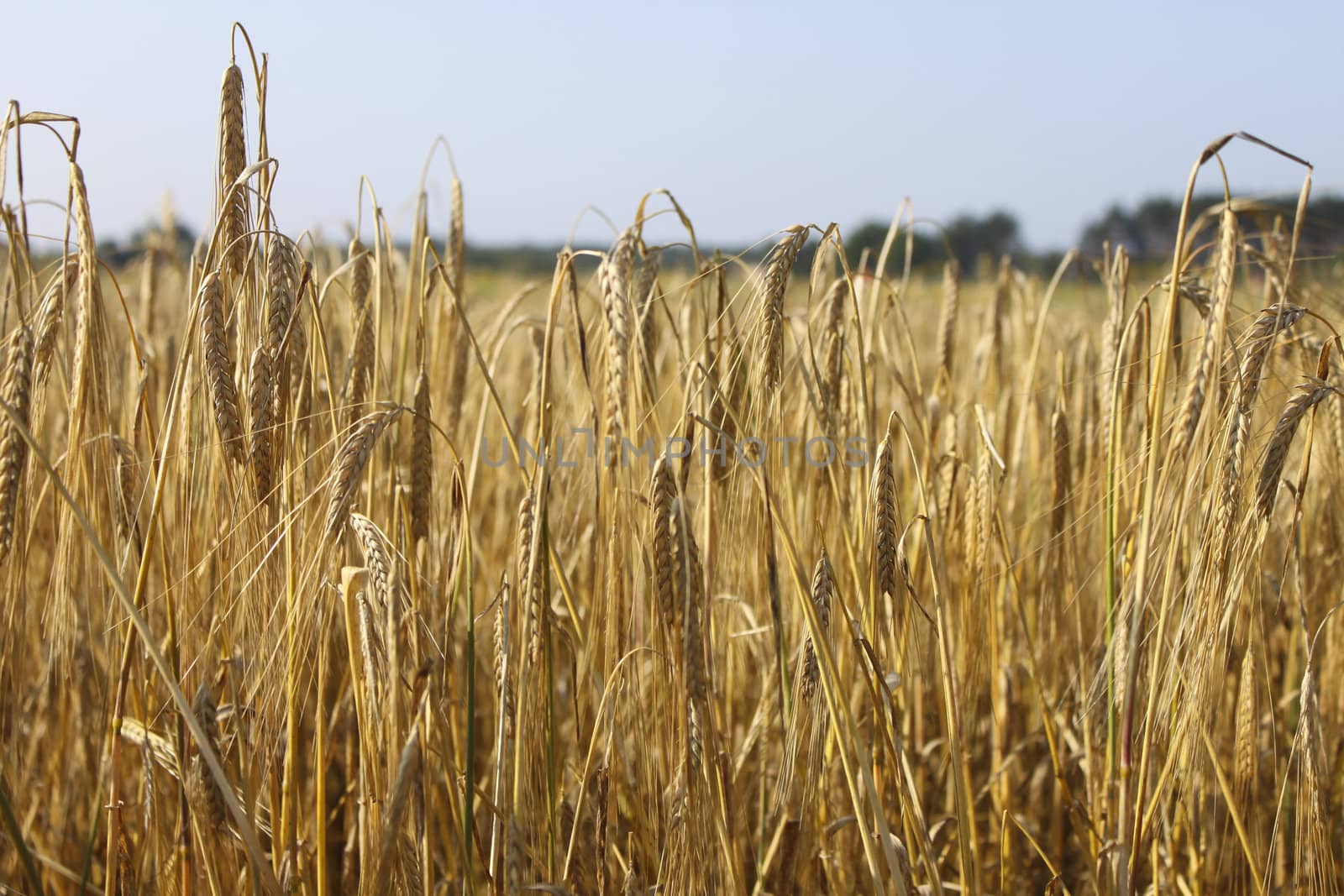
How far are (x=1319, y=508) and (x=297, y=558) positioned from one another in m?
1.76

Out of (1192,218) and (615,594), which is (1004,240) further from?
(615,594)

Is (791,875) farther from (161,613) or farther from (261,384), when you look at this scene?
(161,613)

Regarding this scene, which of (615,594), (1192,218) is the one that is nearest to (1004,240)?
(1192,218)

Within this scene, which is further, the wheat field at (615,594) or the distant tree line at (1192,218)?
the distant tree line at (1192,218)

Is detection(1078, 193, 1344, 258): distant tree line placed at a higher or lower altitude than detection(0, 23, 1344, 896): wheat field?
higher

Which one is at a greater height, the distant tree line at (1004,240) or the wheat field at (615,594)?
the distant tree line at (1004,240)

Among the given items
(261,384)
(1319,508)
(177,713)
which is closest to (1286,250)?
(1319,508)

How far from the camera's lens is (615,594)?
0.99m

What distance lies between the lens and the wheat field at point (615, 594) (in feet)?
2.79

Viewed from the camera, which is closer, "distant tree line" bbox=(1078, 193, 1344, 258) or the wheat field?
the wheat field

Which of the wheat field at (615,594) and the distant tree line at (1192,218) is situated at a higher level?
the distant tree line at (1192,218)

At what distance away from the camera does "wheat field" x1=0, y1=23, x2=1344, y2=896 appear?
852 mm

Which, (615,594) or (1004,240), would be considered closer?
(615,594)

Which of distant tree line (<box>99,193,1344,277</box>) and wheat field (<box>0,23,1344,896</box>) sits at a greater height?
distant tree line (<box>99,193,1344,277</box>)
